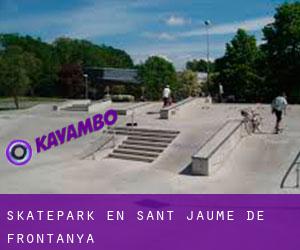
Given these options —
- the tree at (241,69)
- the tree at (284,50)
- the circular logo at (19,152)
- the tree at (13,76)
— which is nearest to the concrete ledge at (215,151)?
the circular logo at (19,152)

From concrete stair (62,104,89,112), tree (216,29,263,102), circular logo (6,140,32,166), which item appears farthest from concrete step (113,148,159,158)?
tree (216,29,263,102)

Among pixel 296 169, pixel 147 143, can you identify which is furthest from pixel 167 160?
pixel 296 169

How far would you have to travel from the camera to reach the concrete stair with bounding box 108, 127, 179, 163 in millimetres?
18859

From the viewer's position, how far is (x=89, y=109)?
109 ft

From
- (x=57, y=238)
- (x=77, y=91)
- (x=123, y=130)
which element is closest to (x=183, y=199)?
(x=57, y=238)

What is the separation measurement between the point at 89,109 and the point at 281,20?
21.4 m

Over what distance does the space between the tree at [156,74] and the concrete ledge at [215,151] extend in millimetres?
44375

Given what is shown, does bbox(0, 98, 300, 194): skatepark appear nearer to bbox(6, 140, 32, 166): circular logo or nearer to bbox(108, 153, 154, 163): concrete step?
bbox(108, 153, 154, 163): concrete step

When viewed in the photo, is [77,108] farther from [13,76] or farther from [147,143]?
[147,143]

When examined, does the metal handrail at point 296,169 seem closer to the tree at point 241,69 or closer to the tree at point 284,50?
the tree at point 284,50

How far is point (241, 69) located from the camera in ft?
169

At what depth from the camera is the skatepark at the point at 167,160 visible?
48.1 ft

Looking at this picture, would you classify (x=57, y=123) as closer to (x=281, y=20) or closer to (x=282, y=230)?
(x=282, y=230)

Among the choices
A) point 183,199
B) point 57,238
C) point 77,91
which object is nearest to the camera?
point 57,238
